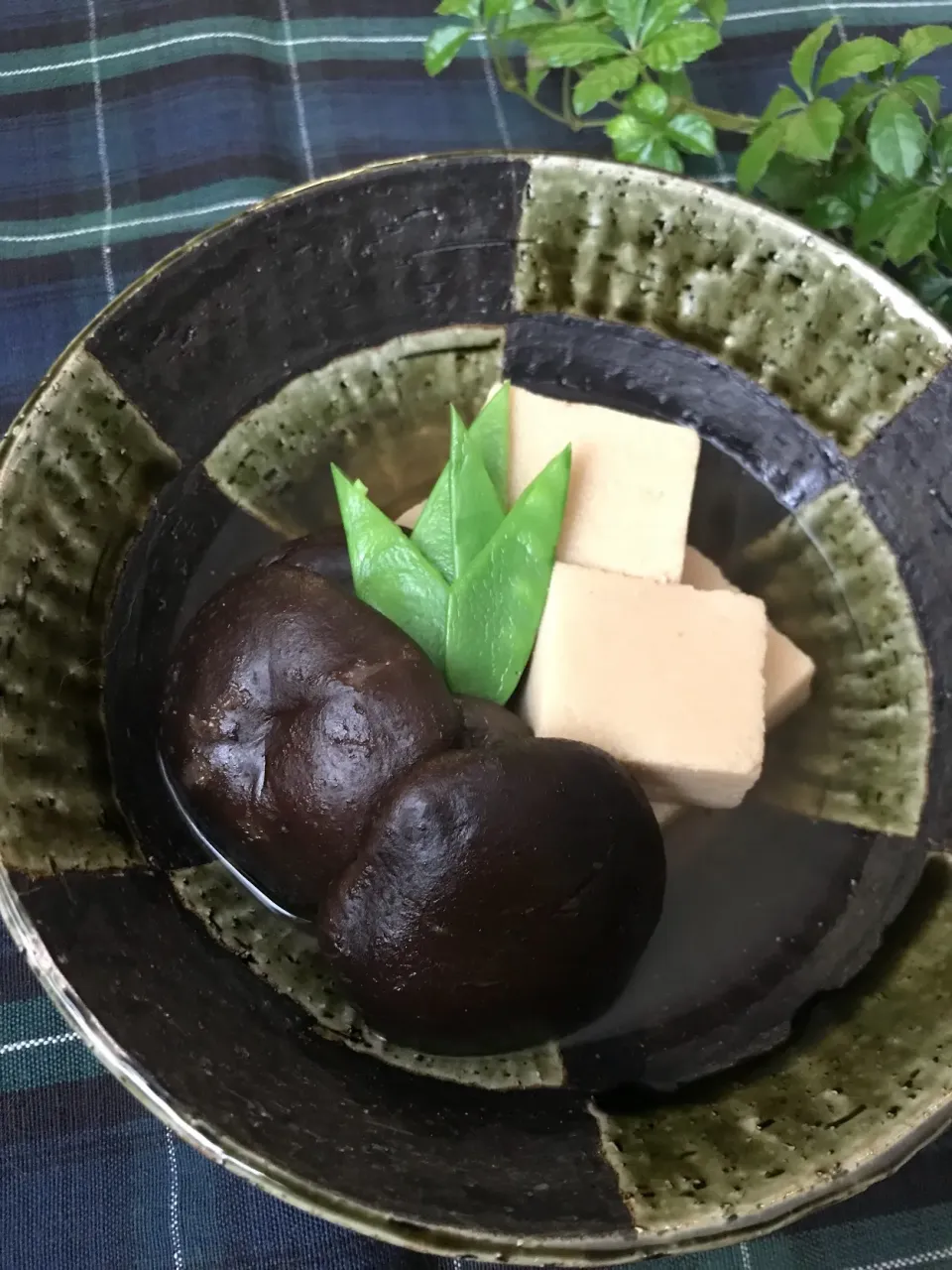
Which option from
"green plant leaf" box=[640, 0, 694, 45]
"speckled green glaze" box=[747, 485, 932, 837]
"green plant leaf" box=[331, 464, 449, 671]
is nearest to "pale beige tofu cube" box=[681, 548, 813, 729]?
"speckled green glaze" box=[747, 485, 932, 837]

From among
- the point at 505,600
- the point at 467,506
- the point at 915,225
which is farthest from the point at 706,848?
the point at 915,225

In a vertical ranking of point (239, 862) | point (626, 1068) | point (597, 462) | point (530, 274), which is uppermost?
point (530, 274)

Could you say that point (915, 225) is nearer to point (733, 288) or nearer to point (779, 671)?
point (733, 288)

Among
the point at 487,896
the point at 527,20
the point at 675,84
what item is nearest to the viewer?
the point at 487,896

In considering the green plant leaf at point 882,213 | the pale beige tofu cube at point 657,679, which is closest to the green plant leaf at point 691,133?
the green plant leaf at point 882,213

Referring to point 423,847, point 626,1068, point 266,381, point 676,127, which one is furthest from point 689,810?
point 676,127

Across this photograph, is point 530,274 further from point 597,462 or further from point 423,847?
point 423,847
